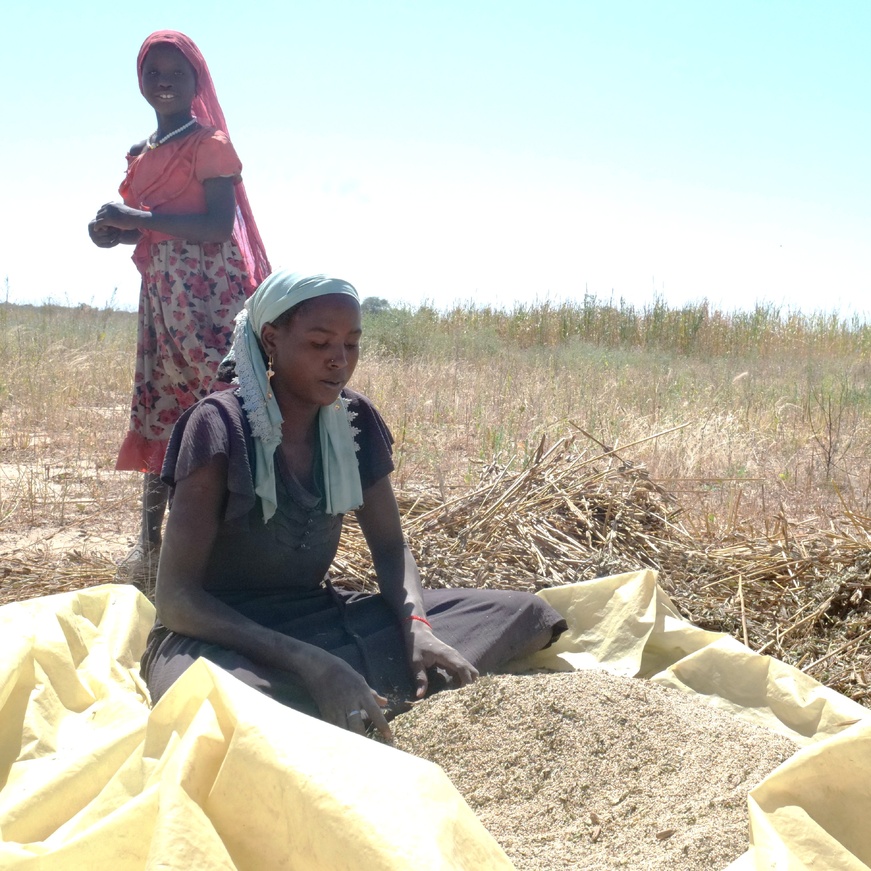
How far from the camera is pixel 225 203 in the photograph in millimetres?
3721

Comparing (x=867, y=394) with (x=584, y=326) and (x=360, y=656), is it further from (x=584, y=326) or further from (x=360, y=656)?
(x=360, y=656)

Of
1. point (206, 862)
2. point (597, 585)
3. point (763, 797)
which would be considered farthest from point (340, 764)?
point (597, 585)

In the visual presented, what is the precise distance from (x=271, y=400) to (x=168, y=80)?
68.4 inches

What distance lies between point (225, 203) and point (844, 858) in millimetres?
3005

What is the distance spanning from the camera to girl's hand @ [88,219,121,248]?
371 cm

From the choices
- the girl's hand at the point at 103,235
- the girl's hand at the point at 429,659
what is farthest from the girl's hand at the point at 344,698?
the girl's hand at the point at 103,235

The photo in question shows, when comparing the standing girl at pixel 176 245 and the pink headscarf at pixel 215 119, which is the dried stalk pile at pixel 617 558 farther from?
the pink headscarf at pixel 215 119

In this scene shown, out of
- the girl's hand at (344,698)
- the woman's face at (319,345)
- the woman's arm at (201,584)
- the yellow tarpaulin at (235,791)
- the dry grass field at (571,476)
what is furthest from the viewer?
the dry grass field at (571,476)

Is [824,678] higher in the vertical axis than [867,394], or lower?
lower

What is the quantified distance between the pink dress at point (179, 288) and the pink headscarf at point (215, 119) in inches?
2.5

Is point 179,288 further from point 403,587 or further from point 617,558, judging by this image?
point 617,558

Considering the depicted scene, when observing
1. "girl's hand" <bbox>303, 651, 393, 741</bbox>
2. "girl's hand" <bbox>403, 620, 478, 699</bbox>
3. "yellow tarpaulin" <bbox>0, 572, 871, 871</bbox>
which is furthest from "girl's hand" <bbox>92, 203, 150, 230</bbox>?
"girl's hand" <bbox>303, 651, 393, 741</bbox>

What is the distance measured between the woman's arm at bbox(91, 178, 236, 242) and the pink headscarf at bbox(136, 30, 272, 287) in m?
0.12

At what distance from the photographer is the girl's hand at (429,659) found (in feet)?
8.56
